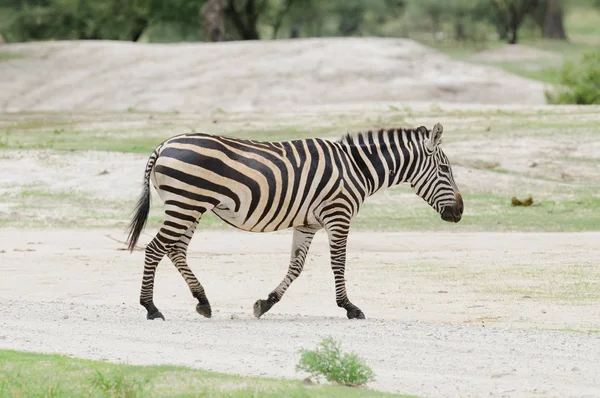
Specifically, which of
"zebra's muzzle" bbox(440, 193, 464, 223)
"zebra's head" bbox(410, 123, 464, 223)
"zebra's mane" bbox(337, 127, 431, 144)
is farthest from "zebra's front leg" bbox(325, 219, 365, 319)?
"zebra's muzzle" bbox(440, 193, 464, 223)

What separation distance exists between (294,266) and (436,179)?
66.5 inches

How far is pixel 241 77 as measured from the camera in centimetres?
4100

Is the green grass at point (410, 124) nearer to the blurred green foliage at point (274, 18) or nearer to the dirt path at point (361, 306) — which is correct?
the dirt path at point (361, 306)

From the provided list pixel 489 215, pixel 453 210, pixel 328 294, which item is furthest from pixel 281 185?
pixel 489 215

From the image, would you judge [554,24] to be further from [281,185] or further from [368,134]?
[281,185]

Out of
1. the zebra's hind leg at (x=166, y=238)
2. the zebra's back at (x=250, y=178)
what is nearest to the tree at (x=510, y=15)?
the zebra's back at (x=250, y=178)

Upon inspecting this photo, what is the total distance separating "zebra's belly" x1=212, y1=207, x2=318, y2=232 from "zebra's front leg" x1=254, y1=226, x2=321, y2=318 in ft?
0.80

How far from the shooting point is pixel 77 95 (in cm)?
4081

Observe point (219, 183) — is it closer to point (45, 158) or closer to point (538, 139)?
point (45, 158)

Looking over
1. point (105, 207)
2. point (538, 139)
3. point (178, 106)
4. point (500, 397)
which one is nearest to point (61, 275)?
point (105, 207)

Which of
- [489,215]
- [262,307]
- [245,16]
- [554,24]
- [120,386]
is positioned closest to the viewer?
[120,386]

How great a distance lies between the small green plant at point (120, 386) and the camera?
7.52 metres

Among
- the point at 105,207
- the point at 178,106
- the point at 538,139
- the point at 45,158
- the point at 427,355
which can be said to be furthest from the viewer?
the point at 178,106

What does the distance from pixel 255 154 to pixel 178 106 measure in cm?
2744
